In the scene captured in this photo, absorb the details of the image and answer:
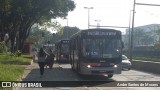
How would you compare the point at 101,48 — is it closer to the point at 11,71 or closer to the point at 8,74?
the point at 11,71

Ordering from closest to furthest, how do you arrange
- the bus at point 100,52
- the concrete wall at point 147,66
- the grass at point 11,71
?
the grass at point 11,71, the bus at point 100,52, the concrete wall at point 147,66

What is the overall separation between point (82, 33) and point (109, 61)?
2.31 m

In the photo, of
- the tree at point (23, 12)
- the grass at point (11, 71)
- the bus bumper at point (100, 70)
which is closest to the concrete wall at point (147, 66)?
the bus bumper at point (100, 70)

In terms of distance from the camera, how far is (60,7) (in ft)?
156

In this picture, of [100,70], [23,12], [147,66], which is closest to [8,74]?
[100,70]

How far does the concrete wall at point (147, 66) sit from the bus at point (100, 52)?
9686 millimetres

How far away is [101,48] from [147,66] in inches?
512

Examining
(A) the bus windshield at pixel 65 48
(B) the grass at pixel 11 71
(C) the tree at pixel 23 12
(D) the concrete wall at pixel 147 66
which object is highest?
(C) the tree at pixel 23 12

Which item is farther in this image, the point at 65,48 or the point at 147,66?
the point at 65,48

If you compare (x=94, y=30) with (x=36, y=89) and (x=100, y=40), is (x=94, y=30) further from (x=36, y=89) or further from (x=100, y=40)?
(x=36, y=89)

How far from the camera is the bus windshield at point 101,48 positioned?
70.8 ft

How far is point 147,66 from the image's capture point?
33.7 metres

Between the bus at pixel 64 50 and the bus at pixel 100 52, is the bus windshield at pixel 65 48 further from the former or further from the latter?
the bus at pixel 100 52

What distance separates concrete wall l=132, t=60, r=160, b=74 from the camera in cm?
3091
